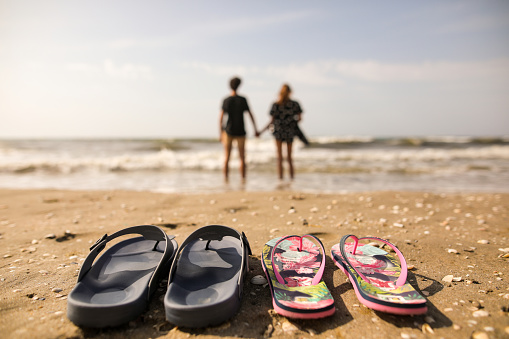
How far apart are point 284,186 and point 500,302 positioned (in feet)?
15.8

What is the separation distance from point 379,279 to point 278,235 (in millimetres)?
1166

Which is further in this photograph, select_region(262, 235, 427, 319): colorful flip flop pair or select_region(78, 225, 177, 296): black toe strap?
select_region(78, 225, 177, 296): black toe strap

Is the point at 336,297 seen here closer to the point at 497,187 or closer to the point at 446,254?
the point at 446,254

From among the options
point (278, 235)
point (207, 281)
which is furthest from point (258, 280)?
point (278, 235)

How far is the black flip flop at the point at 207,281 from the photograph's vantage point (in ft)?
4.72

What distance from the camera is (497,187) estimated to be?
6621mm

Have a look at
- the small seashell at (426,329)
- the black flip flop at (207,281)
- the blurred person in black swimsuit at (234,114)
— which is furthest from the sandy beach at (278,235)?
the blurred person in black swimsuit at (234,114)

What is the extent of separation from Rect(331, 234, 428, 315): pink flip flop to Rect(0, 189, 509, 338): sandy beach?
82mm

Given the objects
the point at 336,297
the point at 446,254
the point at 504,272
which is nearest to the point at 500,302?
the point at 504,272

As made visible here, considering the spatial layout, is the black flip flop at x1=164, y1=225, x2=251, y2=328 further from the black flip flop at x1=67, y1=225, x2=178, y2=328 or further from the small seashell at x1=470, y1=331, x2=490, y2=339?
the small seashell at x1=470, y1=331, x2=490, y2=339

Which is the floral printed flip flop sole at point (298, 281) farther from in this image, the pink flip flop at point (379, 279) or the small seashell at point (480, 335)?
the small seashell at point (480, 335)

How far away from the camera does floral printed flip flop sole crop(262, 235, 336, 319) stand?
1528mm

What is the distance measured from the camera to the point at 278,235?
290 centimetres

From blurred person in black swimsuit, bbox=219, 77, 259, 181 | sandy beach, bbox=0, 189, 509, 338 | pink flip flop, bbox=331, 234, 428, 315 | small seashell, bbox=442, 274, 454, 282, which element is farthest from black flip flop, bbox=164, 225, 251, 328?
blurred person in black swimsuit, bbox=219, 77, 259, 181
